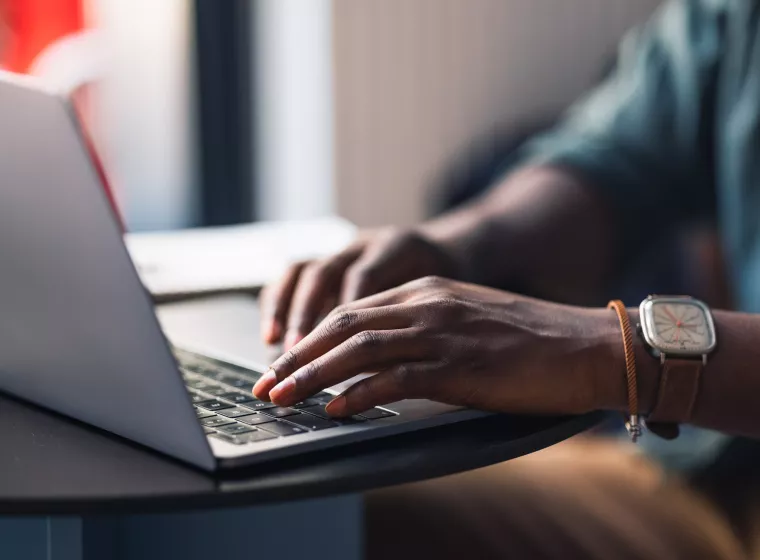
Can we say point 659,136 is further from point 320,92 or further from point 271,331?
point 320,92

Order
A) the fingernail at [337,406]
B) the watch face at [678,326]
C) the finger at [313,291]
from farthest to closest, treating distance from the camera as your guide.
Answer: the finger at [313,291] < the watch face at [678,326] < the fingernail at [337,406]

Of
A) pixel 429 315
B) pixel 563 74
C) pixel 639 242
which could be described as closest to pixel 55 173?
pixel 429 315

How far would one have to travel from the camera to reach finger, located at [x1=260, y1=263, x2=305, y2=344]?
2.59 feet

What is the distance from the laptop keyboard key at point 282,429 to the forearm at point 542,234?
0.61 metres

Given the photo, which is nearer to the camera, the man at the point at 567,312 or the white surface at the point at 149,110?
the man at the point at 567,312

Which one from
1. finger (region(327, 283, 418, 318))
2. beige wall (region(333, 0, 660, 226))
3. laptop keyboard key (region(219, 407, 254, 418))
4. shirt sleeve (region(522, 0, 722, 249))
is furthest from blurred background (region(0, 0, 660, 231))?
laptop keyboard key (region(219, 407, 254, 418))

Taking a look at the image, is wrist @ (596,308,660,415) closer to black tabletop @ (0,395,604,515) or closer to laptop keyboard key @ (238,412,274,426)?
black tabletop @ (0,395,604,515)

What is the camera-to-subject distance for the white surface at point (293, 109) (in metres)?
2.34

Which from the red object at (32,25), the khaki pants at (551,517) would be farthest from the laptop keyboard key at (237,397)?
the red object at (32,25)

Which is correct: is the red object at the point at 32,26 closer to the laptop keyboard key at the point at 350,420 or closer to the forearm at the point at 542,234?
the forearm at the point at 542,234

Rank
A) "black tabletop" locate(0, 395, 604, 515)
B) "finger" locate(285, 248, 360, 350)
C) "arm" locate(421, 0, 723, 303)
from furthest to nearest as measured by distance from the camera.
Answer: "arm" locate(421, 0, 723, 303) < "finger" locate(285, 248, 360, 350) < "black tabletop" locate(0, 395, 604, 515)

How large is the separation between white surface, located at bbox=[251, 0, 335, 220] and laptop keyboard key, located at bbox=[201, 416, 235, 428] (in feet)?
6.06

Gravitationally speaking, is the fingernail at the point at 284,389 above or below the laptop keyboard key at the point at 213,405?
above

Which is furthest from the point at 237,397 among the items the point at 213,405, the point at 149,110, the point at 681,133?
the point at 149,110
